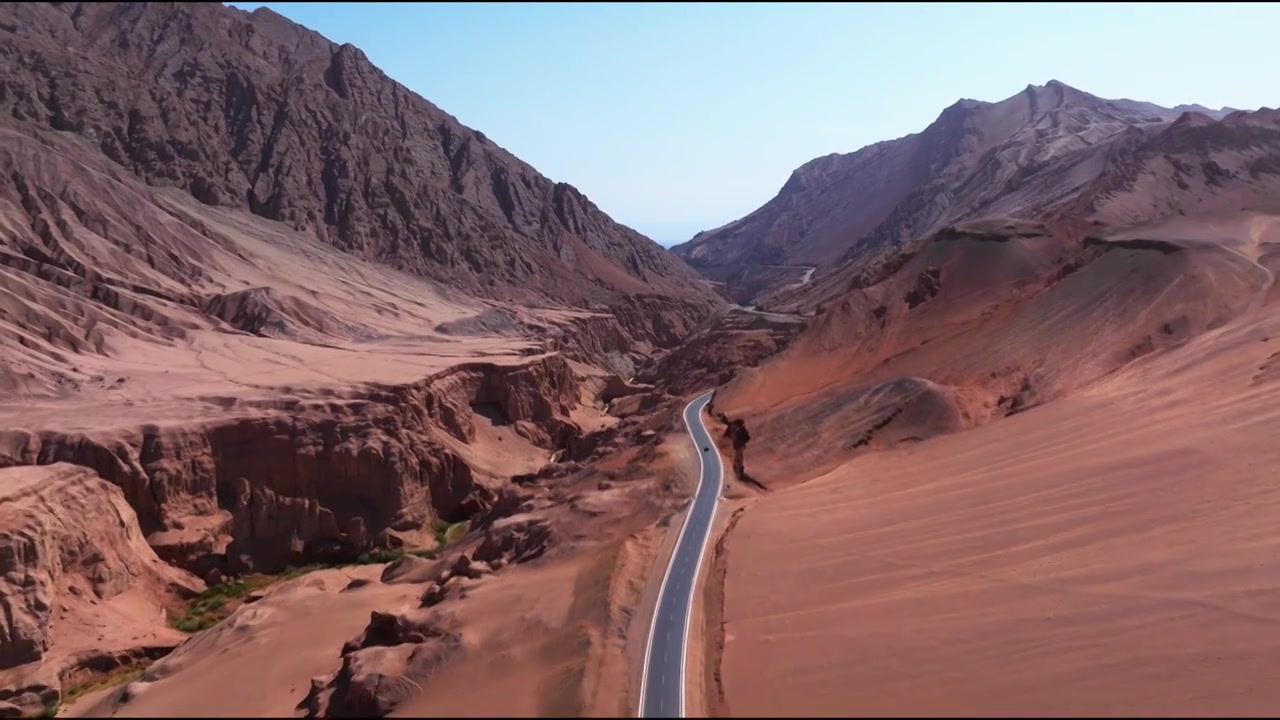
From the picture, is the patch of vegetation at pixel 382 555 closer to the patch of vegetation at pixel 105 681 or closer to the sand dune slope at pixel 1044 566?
the patch of vegetation at pixel 105 681

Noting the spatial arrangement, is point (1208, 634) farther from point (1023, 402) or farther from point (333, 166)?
point (333, 166)

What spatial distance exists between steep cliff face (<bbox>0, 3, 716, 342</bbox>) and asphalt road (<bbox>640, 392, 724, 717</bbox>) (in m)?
70.7

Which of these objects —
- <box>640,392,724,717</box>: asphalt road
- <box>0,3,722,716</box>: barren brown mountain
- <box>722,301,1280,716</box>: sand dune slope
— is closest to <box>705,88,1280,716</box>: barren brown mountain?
<box>722,301,1280,716</box>: sand dune slope

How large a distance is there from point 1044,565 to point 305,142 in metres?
94.8

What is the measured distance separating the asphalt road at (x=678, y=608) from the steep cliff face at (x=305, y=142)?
232 feet

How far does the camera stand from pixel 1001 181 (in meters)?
115

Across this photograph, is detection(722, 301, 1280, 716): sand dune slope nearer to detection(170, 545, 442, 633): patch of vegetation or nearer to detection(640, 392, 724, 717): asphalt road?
detection(640, 392, 724, 717): asphalt road

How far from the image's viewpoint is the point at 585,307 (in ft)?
350

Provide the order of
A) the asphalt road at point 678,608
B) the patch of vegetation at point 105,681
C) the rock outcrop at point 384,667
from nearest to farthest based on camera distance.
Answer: the asphalt road at point 678,608 → the rock outcrop at point 384,667 → the patch of vegetation at point 105,681

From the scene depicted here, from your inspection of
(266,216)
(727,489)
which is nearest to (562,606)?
(727,489)

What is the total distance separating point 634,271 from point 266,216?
Result: 4833 cm

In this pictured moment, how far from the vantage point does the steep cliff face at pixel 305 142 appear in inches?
3524

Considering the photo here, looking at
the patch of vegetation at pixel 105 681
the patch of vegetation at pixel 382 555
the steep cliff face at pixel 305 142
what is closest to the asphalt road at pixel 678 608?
the patch of vegetation at pixel 382 555

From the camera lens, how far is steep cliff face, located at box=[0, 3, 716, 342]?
8950 centimetres
